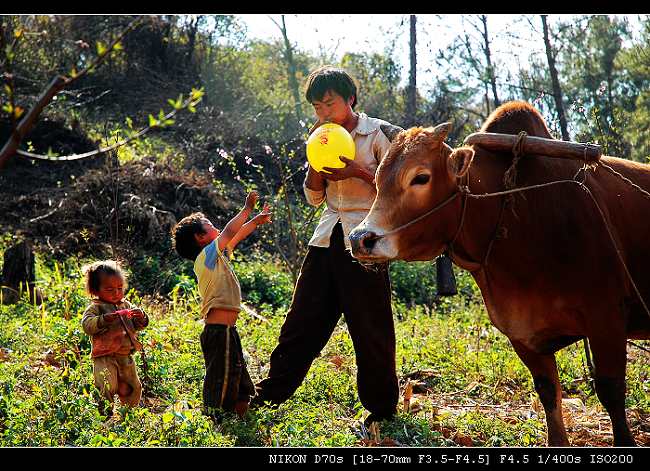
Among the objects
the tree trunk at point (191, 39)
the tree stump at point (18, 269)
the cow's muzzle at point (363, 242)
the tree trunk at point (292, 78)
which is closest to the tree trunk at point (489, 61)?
the tree trunk at point (292, 78)

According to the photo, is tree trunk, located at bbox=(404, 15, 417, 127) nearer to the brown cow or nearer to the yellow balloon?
the yellow balloon

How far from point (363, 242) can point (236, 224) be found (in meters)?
1.28

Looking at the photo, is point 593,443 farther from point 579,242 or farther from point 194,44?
point 194,44

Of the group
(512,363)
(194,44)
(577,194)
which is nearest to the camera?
(577,194)

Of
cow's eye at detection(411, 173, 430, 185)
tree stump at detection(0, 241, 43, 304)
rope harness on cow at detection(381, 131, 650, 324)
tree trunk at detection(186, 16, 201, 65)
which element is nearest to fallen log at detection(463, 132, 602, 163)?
rope harness on cow at detection(381, 131, 650, 324)

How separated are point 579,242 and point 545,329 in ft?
1.69

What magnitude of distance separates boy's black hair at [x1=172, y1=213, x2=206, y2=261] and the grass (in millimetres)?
1038

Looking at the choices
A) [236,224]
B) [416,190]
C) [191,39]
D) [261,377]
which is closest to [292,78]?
[191,39]

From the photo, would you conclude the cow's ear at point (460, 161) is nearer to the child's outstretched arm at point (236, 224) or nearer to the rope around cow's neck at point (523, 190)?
the rope around cow's neck at point (523, 190)

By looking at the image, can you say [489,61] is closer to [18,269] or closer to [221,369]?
[18,269]

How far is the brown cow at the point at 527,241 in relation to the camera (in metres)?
4.08

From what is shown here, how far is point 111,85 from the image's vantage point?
55.6 feet
